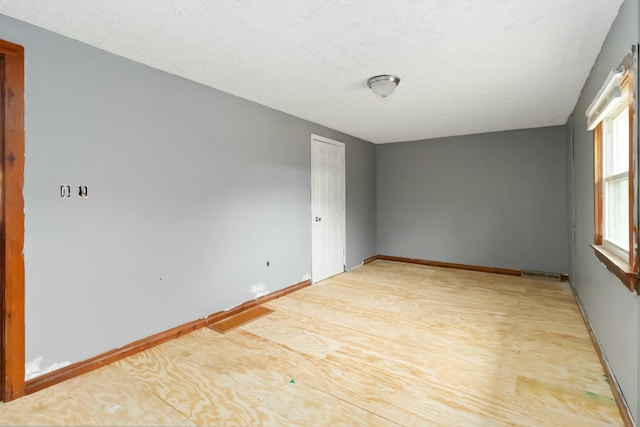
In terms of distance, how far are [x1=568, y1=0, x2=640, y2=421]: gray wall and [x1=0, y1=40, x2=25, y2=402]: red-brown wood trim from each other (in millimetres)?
3357

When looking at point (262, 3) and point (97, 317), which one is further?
point (97, 317)

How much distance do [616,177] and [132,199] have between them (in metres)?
3.43

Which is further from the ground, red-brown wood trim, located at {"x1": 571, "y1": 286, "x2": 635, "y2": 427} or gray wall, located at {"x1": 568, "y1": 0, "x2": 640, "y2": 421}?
gray wall, located at {"x1": 568, "y1": 0, "x2": 640, "y2": 421}

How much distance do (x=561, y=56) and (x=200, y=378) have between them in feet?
11.5

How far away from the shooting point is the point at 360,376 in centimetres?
215

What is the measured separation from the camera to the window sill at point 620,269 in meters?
1.53

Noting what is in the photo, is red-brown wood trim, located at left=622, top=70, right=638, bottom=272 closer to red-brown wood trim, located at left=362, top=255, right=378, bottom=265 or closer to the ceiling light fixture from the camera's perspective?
the ceiling light fixture

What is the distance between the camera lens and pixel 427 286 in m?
4.33

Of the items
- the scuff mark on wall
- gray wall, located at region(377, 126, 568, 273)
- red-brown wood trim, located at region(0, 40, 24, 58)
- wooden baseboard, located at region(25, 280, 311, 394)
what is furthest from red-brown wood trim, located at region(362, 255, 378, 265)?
red-brown wood trim, located at region(0, 40, 24, 58)

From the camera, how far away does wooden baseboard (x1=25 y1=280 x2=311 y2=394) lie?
6.54ft

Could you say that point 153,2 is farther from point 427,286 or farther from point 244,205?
point 427,286

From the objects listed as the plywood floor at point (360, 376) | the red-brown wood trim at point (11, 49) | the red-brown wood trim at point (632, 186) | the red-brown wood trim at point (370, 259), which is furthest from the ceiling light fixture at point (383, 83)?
the red-brown wood trim at point (370, 259)

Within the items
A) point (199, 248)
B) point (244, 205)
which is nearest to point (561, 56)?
point (244, 205)

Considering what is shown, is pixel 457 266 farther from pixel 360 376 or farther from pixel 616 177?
pixel 360 376
